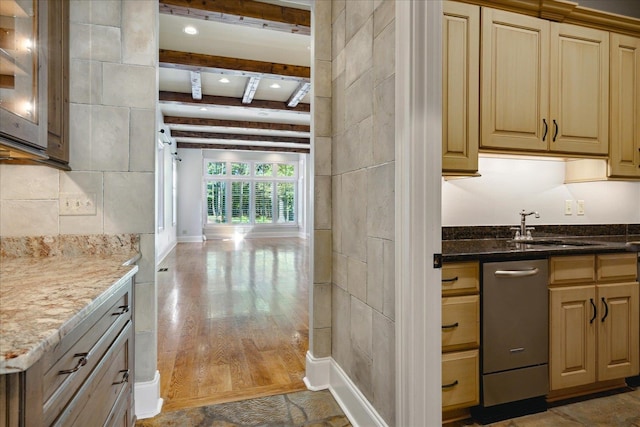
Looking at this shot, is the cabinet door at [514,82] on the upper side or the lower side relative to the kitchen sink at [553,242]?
upper

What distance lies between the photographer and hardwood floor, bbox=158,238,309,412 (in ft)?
7.39

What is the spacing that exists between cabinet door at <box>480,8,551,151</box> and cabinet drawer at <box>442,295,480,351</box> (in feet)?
3.31

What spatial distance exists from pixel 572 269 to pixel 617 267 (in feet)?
1.19

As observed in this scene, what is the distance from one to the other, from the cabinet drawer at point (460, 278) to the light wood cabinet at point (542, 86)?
2.75 ft

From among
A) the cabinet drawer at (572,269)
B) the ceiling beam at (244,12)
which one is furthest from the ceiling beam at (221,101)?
the cabinet drawer at (572,269)

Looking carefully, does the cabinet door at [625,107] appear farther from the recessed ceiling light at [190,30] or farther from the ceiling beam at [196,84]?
the ceiling beam at [196,84]

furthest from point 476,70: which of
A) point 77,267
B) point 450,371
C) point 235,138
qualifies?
point 235,138

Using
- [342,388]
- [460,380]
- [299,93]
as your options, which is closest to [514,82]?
[460,380]

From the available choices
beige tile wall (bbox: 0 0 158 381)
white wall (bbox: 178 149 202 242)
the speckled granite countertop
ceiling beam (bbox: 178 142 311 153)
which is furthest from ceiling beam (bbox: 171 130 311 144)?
the speckled granite countertop

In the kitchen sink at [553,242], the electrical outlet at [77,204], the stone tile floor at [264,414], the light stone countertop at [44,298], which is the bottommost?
the stone tile floor at [264,414]

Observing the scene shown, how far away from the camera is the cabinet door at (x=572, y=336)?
200 centimetres

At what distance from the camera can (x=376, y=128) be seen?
166 cm

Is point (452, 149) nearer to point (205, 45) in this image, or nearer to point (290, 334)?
point (290, 334)

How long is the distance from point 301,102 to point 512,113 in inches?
216
